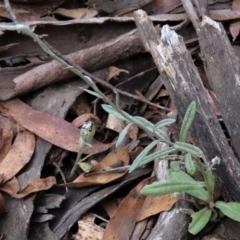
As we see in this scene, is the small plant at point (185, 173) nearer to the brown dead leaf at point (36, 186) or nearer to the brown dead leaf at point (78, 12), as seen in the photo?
the brown dead leaf at point (36, 186)

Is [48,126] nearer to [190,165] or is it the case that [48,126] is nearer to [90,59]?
[90,59]

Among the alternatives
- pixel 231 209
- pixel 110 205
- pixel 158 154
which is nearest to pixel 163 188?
pixel 158 154

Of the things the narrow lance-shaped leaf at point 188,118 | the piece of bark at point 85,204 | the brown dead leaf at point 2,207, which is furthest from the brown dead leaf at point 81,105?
the narrow lance-shaped leaf at point 188,118

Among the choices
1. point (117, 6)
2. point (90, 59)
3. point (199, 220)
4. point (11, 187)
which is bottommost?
point (199, 220)

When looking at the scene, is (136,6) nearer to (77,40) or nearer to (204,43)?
(77,40)

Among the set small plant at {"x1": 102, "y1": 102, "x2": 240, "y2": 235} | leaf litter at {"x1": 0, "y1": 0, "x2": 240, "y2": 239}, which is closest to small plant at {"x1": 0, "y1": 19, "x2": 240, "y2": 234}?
small plant at {"x1": 102, "y1": 102, "x2": 240, "y2": 235}

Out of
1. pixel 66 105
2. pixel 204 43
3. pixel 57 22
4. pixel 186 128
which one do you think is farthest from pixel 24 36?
pixel 186 128

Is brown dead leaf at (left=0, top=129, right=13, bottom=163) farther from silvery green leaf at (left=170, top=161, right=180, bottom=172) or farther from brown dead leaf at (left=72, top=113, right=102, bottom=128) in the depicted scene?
silvery green leaf at (left=170, top=161, right=180, bottom=172)
